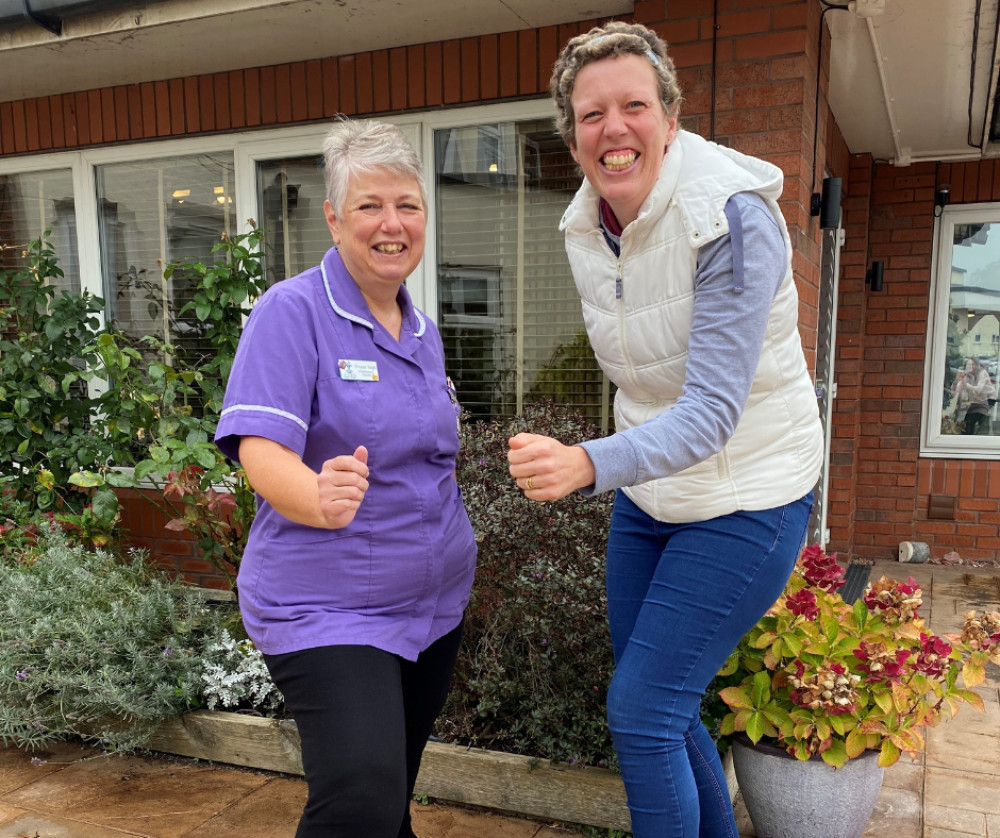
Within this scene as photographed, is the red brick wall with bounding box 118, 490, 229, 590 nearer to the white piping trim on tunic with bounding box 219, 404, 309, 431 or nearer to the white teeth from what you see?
the white piping trim on tunic with bounding box 219, 404, 309, 431

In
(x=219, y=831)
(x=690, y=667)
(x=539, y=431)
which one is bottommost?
(x=219, y=831)

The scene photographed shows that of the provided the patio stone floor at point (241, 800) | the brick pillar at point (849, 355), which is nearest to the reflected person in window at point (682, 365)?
the patio stone floor at point (241, 800)

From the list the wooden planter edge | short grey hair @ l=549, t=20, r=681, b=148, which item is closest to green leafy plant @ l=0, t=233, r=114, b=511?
the wooden planter edge

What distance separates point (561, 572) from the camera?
2463 millimetres

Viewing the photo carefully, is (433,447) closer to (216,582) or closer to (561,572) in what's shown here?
(561,572)

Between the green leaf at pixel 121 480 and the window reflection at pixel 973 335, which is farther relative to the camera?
the window reflection at pixel 973 335

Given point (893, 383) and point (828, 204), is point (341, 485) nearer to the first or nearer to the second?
point (828, 204)

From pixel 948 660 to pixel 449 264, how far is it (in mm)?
2752

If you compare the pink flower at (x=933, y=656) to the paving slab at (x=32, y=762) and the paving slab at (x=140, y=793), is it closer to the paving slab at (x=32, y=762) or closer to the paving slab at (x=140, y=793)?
the paving slab at (x=140, y=793)

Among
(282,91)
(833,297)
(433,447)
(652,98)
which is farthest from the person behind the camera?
(833,297)

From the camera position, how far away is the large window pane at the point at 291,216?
13.7 feet

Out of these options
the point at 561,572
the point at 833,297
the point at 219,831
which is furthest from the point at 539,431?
the point at 833,297

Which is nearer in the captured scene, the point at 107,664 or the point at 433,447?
the point at 433,447

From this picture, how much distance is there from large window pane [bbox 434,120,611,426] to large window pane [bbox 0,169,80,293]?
2.36 m
